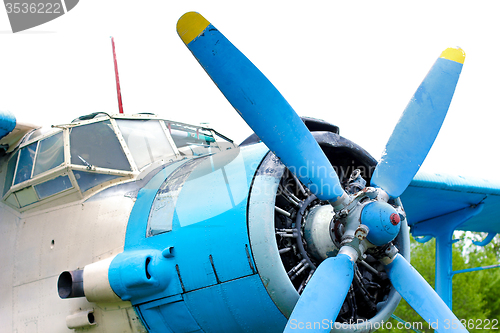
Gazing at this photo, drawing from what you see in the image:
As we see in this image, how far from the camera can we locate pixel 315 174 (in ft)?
12.2

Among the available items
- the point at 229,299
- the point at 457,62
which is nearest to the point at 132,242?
the point at 229,299

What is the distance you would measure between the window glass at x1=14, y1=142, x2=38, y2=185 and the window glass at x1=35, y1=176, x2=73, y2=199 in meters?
0.29

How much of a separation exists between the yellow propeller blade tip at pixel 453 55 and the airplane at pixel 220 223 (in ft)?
0.04

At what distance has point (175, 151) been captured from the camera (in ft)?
18.5

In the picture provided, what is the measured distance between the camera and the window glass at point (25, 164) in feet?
17.7

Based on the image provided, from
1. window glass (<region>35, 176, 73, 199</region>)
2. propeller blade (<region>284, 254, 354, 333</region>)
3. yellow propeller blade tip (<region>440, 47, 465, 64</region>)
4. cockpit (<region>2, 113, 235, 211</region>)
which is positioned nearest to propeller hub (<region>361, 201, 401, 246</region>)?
propeller blade (<region>284, 254, 354, 333</region>)

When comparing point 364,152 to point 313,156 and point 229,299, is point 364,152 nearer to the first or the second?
point 313,156

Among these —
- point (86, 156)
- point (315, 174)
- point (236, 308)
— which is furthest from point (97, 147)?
point (315, 174)

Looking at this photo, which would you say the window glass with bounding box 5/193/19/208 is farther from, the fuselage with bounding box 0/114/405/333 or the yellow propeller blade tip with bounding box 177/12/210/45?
the yellow propeller blade tip with bounding box 177/12/210/45

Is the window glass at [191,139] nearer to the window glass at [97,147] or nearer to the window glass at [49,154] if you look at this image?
the window glass at [97,147]

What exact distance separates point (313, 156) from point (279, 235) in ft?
2.38

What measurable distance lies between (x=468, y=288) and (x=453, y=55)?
20086mm

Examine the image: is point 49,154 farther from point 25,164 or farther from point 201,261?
point 201,261

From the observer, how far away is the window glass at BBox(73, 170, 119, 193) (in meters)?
4.98
